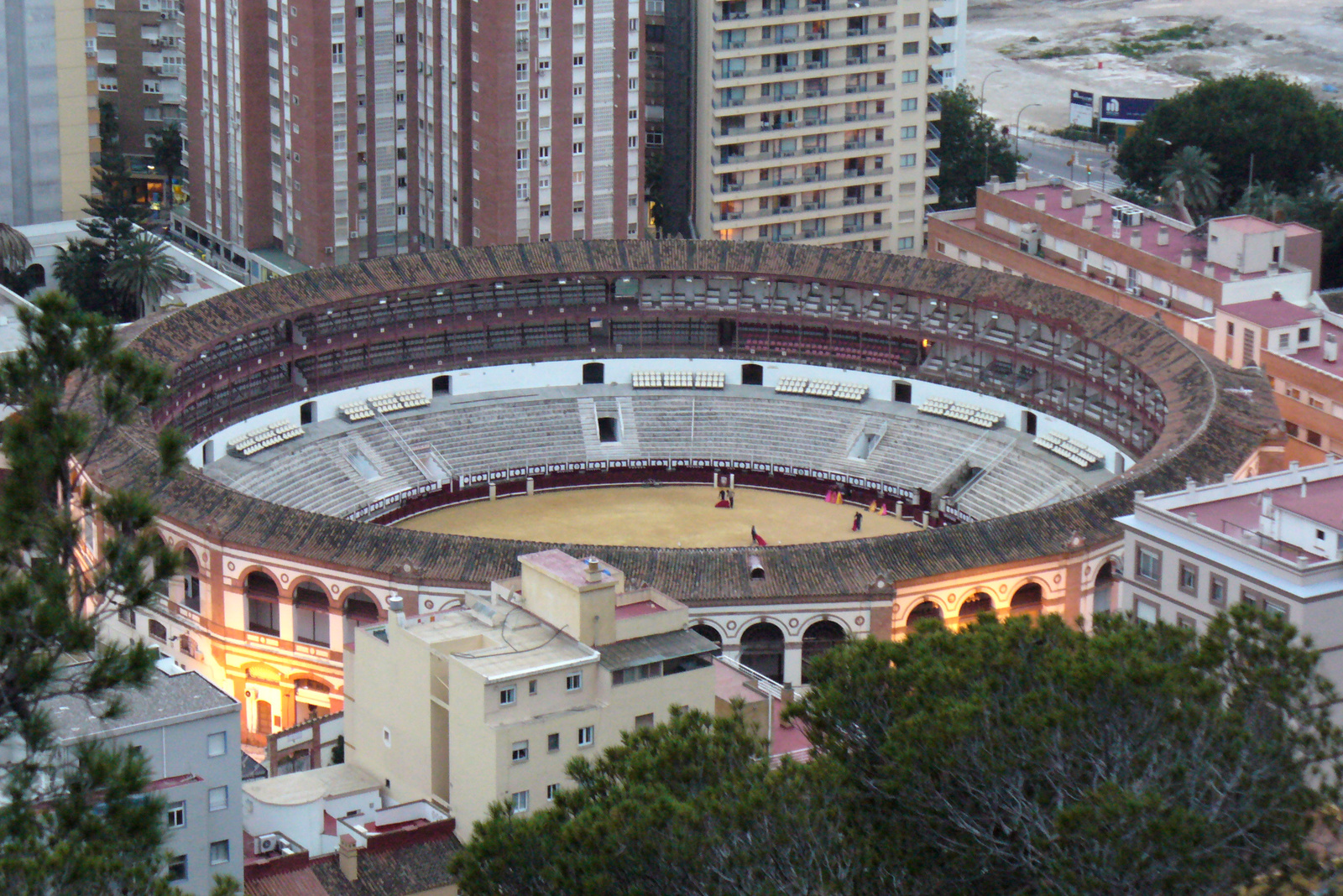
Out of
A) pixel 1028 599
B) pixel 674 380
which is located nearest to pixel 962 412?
pixel 674 380

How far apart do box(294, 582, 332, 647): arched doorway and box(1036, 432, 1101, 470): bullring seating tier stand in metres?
38.1

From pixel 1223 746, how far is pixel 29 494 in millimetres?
26387

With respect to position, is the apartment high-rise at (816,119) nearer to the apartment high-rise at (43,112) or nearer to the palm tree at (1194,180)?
the palm tree at (1194,180)

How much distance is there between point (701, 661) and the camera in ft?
240

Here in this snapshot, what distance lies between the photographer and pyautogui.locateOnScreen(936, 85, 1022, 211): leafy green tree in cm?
15212

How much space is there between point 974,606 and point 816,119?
56774mm

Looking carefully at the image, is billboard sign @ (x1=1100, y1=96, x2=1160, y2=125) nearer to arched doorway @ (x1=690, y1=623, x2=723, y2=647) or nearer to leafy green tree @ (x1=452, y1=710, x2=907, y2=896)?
arched doorway @ (x1=690, y1=623, x2=723, y2=647)

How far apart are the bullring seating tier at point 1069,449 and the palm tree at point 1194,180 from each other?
34763 mm

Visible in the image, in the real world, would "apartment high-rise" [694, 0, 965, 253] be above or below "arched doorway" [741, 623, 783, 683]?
above

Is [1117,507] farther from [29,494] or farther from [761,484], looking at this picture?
[29,494]

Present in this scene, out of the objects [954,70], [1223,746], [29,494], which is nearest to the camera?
[29,494]

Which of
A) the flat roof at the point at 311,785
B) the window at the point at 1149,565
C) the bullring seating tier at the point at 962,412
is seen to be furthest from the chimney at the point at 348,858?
the bullring seating tier at the point at 962,412

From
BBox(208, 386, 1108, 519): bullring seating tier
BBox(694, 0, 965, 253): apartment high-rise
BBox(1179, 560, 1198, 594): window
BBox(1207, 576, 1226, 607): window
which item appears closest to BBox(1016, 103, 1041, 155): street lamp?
BBox(694, 0, 965, 253): apartment high-rise

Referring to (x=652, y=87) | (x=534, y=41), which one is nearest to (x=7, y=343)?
(x=534, y=41)
